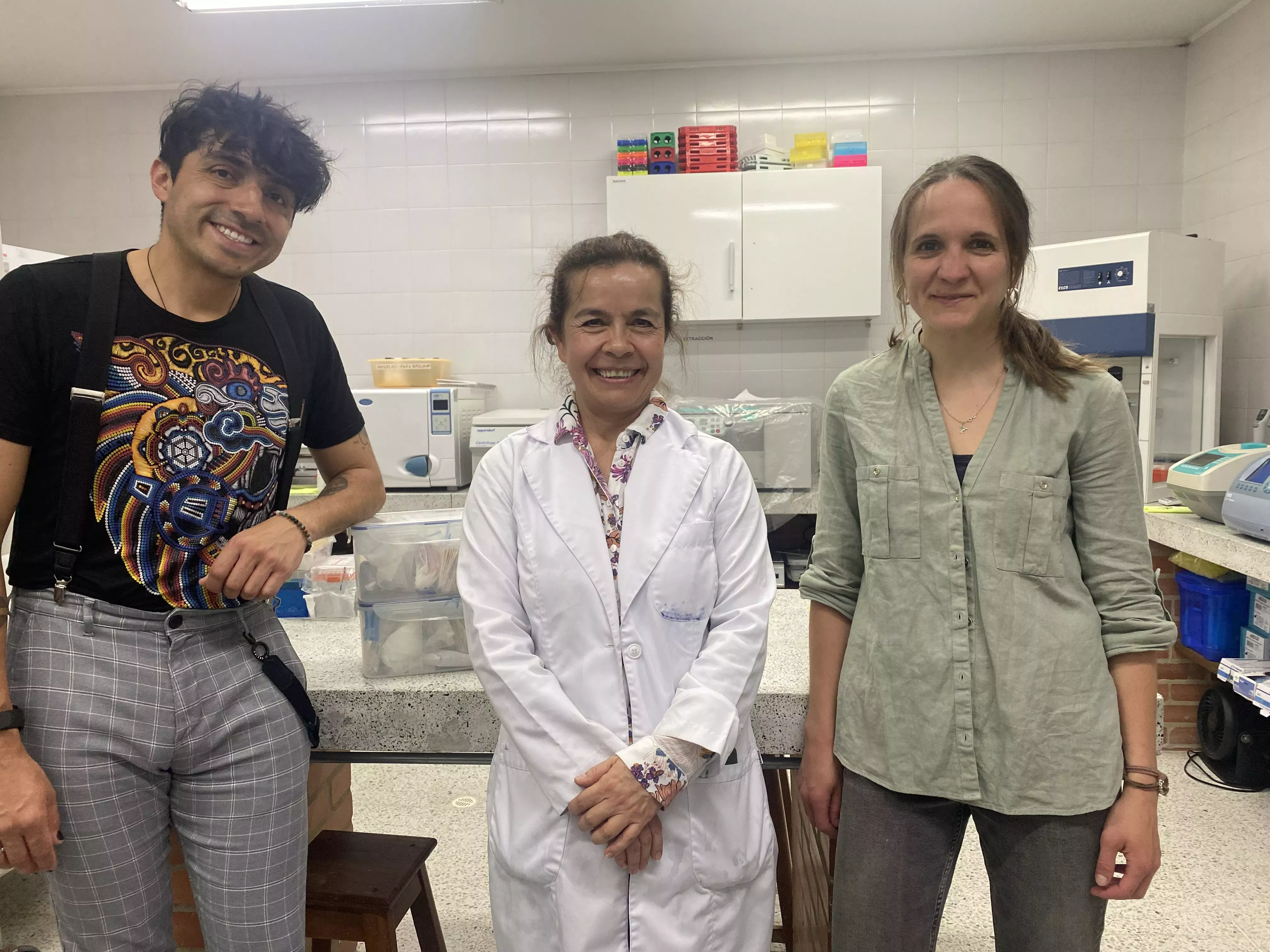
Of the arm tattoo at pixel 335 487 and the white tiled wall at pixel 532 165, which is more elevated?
the white tiled wall at pixel 532 165

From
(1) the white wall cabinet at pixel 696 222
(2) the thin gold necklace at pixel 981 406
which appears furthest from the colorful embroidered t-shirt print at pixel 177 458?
(1) the white wall cabinet at pixel 696 222

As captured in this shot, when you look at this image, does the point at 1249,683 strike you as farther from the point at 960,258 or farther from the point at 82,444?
the point at 82,444

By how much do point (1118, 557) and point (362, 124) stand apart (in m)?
3.97

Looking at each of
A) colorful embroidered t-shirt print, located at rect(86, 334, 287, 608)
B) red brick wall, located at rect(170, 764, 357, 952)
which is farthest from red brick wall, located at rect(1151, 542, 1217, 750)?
colorful embroidered t-shirt print, located at rect(86, 334, 287, 608)

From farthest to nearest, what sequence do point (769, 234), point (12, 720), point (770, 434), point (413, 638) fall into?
point (769, 234) → point (770, 434) → point (413, 638) → point (12, 720)

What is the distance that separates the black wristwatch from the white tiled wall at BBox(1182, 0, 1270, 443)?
3911 millimetres

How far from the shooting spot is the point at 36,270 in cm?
100

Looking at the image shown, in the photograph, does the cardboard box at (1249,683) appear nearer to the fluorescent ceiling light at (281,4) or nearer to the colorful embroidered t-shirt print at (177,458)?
the colorful embroidered t-shirt print at (177,458)

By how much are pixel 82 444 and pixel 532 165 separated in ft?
10.9

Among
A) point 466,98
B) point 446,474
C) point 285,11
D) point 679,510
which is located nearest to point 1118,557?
point 679,510

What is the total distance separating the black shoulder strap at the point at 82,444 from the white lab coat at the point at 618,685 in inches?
17.7

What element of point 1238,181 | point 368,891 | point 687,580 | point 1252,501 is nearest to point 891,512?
point 687,580

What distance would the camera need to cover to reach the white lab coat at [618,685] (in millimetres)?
1013

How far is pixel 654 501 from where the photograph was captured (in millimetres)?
1105
